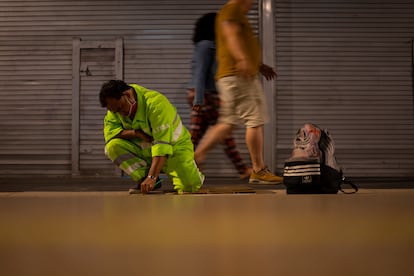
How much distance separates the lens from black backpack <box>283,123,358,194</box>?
2721 mm

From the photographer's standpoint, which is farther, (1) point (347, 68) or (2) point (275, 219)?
(1) point (347, 68)

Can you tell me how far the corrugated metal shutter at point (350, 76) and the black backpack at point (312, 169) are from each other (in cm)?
302

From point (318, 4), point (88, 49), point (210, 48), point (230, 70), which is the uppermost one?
point (318, 4)

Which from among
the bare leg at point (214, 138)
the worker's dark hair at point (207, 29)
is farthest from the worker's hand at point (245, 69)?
the worker's dark hair at point (207, 29)

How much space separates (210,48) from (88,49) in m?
2.31

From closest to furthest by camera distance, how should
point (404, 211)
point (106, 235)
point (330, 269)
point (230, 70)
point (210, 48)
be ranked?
point (330, 269)
point (106, 235)
point (404, 211)
point (230, 70)
point (210, 48)

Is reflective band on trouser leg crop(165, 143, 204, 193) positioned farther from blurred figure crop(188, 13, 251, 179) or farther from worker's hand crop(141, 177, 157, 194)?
blurred figure crop(188, 13, 251, 179)

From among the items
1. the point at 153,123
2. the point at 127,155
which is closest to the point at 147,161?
the point at 127,155

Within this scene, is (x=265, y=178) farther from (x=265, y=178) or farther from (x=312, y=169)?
(x=312, y=169)

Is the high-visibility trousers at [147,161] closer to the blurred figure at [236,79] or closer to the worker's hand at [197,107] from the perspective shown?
the blurred figure at [236,79]

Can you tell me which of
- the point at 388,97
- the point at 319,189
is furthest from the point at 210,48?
the point at 388,97

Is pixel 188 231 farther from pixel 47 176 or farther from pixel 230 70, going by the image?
pixel 47 176

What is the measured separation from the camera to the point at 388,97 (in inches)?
230

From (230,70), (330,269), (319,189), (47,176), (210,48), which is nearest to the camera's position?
(330,269)
